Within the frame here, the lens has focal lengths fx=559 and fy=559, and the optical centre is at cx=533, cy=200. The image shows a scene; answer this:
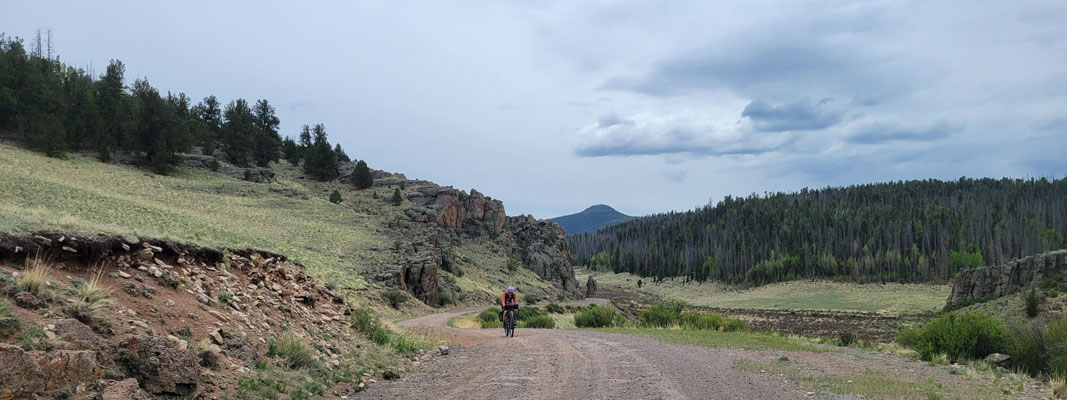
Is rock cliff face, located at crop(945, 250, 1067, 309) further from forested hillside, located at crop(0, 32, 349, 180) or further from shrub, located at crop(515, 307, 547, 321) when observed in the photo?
forested hillside, located at crop(0, 32, 349, 180)

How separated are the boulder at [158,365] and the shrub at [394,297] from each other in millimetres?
29658

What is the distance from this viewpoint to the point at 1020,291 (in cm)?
5094

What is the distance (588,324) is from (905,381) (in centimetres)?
2113

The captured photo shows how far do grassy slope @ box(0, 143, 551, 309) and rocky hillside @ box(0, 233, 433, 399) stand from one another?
8.47ft

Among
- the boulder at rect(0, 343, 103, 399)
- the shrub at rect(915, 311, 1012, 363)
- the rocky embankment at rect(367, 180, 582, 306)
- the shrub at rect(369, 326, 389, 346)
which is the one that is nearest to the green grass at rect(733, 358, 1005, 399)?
the shrub at rect(915, 311, 1012, 363)

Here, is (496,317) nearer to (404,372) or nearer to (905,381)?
(404,372)

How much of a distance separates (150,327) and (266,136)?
8853 centimetres

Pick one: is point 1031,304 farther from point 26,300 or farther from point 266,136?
point 266,136

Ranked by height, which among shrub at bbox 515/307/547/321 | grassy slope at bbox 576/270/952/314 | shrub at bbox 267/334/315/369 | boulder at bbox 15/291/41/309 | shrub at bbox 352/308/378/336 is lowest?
grassy slope at bbox 576/270/952/314

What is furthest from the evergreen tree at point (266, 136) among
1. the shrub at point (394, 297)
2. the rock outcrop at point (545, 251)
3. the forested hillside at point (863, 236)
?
the forested hillside at point (863, 236)

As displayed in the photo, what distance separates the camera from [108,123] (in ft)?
210

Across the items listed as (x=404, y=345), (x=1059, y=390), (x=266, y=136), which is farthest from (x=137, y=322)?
(x=266, y=136)

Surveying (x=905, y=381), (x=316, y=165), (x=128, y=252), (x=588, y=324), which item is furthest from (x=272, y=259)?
(x=316, y=165)

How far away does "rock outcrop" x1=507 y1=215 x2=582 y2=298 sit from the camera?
3113 inches
